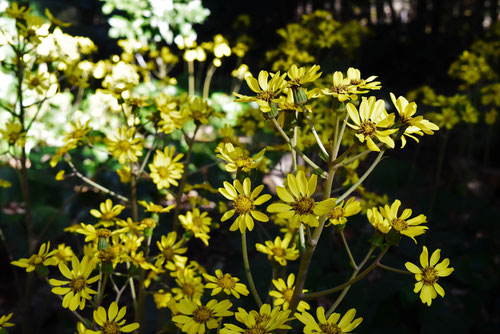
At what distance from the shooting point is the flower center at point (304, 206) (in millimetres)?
848

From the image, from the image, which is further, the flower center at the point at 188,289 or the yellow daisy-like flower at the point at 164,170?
the yellow daisy-like flower at the point at 164,170

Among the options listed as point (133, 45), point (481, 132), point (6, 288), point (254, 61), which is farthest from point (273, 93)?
point (254, 61)

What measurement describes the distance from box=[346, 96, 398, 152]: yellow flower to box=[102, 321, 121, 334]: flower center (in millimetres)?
644

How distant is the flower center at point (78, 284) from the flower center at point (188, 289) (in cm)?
28

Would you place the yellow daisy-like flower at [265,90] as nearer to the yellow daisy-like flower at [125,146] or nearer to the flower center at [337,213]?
the flower center at [337,213]

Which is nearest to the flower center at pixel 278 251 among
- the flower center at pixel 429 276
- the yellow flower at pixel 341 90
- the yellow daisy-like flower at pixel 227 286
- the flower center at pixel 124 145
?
the yellow daisy-like flower at pixel 227 286

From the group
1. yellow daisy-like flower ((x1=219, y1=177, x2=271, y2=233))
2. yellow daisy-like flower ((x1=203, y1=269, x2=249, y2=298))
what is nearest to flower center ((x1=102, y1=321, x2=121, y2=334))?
yellow daisy-like flower ((x1=203, y1=269, x2=249, y2=298))

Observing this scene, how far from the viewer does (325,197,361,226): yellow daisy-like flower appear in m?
0.93

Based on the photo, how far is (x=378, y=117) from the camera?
90cm

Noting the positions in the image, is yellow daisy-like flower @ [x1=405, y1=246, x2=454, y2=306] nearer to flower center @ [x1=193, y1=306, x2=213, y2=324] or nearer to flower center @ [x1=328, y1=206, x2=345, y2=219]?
flower center @ [x1=328, y1=206, x2=345, y2=219]

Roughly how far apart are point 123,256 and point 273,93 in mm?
582

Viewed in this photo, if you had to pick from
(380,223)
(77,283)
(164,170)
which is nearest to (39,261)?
(77,283)

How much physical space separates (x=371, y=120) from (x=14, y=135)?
134cm

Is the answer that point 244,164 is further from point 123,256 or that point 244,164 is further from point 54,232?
point 54,232
